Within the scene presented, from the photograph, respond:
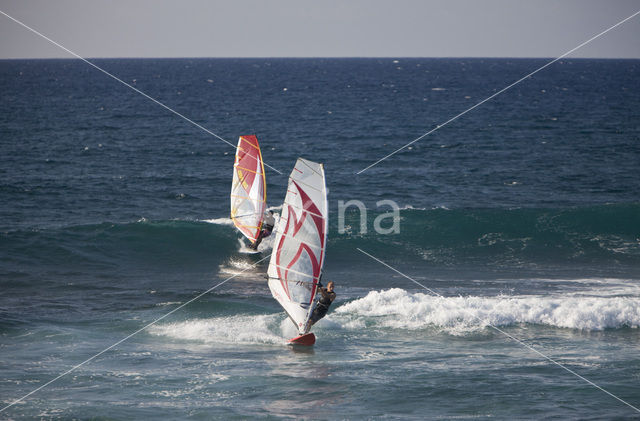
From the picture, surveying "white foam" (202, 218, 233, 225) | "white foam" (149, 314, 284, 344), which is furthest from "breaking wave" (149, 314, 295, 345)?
"white foam" (202, 218, 233, 225)

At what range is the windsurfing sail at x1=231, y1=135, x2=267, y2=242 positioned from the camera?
3067 cm

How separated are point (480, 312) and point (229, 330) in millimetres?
8328

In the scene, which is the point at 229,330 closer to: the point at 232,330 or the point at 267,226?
the point at 232,330

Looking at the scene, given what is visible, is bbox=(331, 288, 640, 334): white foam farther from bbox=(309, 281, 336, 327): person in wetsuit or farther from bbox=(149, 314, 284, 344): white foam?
bbox=(309, 281, 336, 327): person in wetsuit

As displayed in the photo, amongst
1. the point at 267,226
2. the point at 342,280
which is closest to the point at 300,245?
the point at 342,280

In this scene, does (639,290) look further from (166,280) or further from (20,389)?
(20,389)

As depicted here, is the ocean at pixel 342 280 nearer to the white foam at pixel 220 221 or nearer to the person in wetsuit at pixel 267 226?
the white foam at pixel 220 221

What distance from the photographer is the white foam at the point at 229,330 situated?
20.9 meters

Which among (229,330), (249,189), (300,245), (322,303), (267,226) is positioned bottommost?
(229,330)

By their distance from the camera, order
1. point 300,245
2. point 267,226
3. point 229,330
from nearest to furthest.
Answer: point 300,245 → point 229,330 → point 267,226

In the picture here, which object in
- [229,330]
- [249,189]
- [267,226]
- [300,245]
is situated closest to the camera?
[300,245]

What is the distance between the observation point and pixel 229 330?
21.7 meters

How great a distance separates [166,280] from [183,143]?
35.7 meters

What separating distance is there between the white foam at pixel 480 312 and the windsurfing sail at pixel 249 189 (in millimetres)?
8181
